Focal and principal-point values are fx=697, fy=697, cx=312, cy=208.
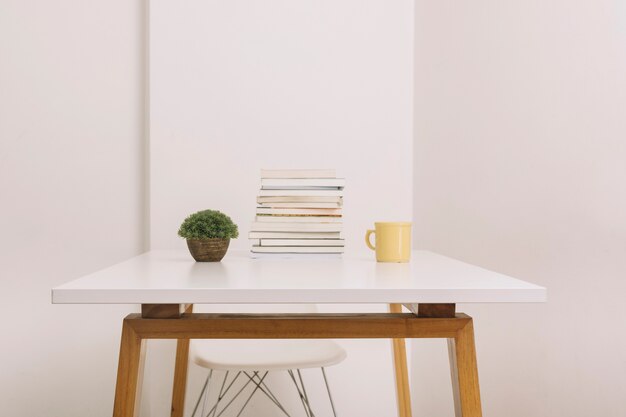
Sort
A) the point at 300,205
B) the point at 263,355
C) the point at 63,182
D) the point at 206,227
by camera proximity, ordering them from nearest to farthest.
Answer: the point at 206,227 → the point at 300,205 → the point at 263,355 → the point at 63,182

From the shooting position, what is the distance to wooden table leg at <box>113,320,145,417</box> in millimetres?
1253

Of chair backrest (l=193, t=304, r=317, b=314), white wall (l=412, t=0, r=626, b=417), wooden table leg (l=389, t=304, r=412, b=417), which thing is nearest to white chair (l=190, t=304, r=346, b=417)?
wooden table leg (l=389, t=304, r=412, b=417)

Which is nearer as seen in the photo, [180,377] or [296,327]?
[296,327]

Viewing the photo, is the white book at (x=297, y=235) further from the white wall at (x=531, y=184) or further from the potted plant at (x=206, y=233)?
the white wall at (x=531, y=184)

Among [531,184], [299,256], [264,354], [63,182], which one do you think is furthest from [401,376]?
[63,182]

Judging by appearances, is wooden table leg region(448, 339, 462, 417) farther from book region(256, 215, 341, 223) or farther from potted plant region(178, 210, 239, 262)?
potted plant region(178, 210, 239, 262)

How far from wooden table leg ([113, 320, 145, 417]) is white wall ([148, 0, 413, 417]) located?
111 cm

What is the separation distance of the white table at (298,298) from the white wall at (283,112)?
2.97ft

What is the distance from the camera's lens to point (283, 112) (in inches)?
95.3

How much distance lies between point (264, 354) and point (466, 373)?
31.1 inches

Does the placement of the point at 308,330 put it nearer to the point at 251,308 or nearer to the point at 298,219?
the point at 298,219

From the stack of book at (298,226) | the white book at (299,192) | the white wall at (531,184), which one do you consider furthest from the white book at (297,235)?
the white wall at (531,184)

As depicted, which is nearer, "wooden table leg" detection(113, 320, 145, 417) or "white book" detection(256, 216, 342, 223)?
"wooden table leg" detection(113, 320, 145, 417)

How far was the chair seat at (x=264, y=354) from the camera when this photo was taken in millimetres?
1842
